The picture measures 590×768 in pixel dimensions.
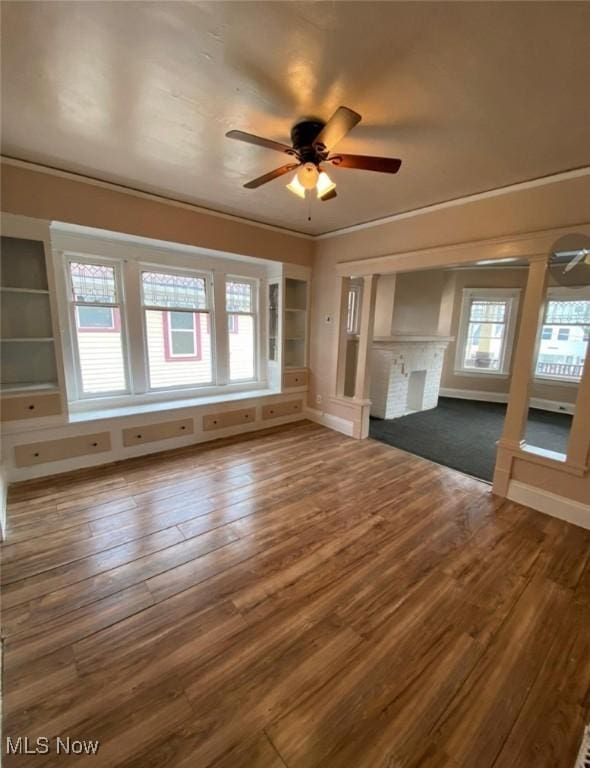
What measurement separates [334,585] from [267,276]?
403 centimetres

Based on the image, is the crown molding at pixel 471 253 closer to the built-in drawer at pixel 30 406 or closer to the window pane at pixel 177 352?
the window pane at pixel 177 352

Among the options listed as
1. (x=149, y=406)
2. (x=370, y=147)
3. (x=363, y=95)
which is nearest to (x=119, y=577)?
(x=149, y=406)

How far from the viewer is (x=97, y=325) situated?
3484 mm

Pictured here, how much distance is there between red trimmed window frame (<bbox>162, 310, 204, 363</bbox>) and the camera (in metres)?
3.94

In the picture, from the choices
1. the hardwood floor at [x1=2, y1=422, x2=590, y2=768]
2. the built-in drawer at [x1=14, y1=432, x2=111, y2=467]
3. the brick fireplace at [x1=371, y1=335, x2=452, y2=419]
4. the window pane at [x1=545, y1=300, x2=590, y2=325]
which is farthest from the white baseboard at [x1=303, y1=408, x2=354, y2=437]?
the window pane at [x1=545, y1=300, x2=590, y2=325]

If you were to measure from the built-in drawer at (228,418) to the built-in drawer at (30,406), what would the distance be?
1.53 meters

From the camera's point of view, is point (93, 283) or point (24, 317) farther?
point (93, 283)

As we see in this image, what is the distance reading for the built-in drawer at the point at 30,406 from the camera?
2.74 metres

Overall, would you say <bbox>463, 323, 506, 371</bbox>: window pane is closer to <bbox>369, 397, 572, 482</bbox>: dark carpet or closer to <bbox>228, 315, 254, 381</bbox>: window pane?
<bbox>369, 397, 572, 482</bbox>: dark carpet

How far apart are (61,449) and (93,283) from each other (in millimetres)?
1774

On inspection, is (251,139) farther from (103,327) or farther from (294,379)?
(294,379)

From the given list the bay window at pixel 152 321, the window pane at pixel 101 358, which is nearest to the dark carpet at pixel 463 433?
the bay window at pixel 152 321

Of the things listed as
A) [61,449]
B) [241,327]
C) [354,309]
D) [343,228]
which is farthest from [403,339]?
[61,449]

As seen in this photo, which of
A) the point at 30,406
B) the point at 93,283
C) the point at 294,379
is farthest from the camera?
the point at 294,379
